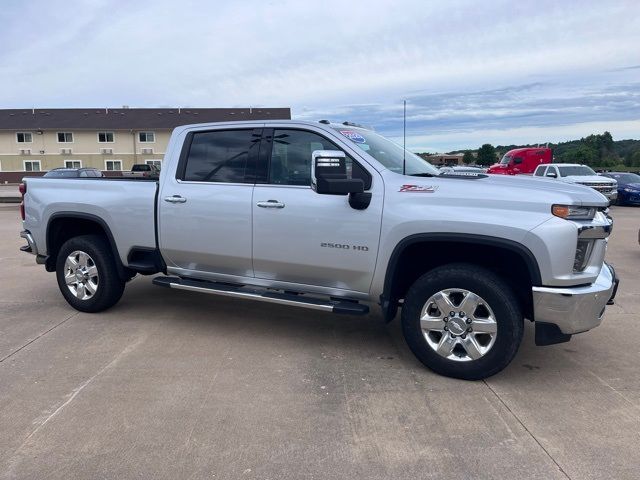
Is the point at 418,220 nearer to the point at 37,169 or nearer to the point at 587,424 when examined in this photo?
the point at 587,424

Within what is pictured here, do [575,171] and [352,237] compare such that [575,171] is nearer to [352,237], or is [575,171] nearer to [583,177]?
[583,177]

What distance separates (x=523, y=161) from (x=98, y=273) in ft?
86.8

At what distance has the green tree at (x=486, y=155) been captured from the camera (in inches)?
2302

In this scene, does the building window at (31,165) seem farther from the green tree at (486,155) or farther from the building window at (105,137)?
the green tree at (486,155)

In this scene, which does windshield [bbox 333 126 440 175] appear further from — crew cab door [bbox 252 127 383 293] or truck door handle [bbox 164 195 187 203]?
truck door handle [bbox 164 195 187 203]

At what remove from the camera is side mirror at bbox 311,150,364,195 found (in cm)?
406

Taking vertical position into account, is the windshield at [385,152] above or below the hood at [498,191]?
above

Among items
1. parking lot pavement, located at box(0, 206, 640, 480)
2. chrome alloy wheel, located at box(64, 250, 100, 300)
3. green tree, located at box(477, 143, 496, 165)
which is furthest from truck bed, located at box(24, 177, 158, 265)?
green tree, located at box(477, 143, 496, 165)

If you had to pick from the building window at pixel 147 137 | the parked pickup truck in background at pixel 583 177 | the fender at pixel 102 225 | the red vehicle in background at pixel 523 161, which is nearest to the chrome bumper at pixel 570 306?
the fender at pixel 102 225

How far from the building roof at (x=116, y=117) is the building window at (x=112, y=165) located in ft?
10.1

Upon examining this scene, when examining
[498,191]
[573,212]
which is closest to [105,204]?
[498,191]

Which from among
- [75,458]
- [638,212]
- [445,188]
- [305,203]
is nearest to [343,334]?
[305,203]

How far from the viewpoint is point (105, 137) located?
5075cm

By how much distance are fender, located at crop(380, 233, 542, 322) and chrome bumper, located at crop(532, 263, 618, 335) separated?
4.9 inches
